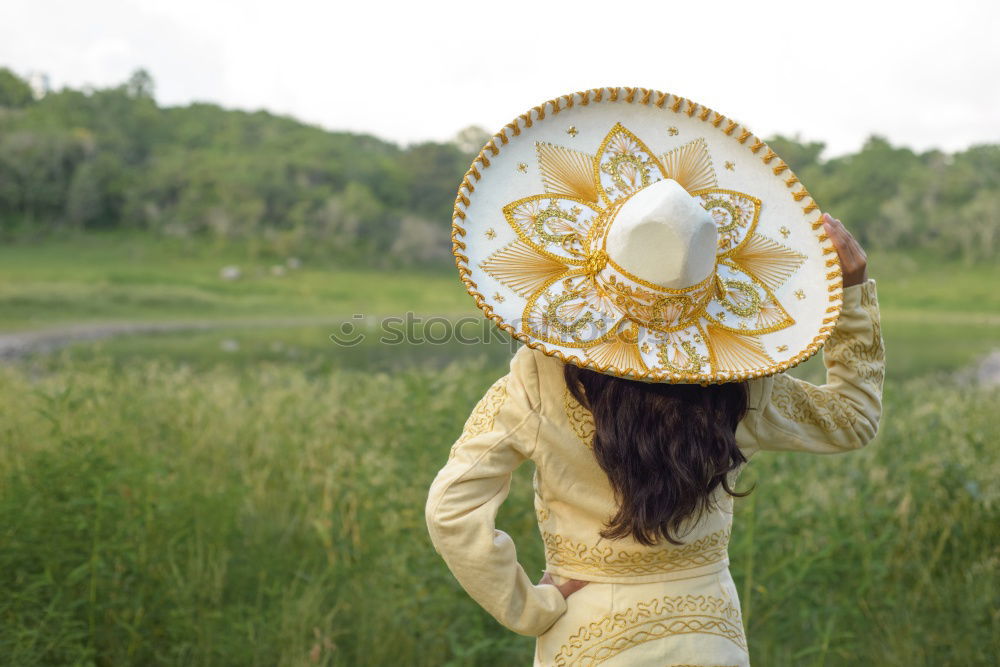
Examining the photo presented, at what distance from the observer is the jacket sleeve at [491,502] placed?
4.21 ft

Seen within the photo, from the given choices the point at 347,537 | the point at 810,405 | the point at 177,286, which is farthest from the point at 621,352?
the point at 177,286

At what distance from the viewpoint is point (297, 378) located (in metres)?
6.29

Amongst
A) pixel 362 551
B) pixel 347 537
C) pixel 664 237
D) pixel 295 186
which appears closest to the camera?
pixel 664 237

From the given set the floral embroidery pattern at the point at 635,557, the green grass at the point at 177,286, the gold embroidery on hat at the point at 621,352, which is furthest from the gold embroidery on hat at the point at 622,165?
the green grass at the point at 177,286

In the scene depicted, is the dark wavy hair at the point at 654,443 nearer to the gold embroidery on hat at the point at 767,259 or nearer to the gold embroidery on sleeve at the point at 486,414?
the gold embroidery on sleeve at the point at 486,414

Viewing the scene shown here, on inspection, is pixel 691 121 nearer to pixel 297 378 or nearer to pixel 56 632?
pixel 56 632

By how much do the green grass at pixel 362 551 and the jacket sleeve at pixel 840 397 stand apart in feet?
3.39

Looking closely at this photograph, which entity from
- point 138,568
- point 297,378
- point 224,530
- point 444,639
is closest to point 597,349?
point 444,639

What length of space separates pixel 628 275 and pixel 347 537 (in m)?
2.47

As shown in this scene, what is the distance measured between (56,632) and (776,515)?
2569mm

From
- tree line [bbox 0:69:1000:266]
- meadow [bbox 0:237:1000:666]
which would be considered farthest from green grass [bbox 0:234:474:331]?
meadow [bbox 0:237:1000:666]

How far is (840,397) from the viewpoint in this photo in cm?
155

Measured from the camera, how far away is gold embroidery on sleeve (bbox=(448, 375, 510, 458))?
132 centimetres

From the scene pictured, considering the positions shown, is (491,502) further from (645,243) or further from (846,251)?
(846,251)
